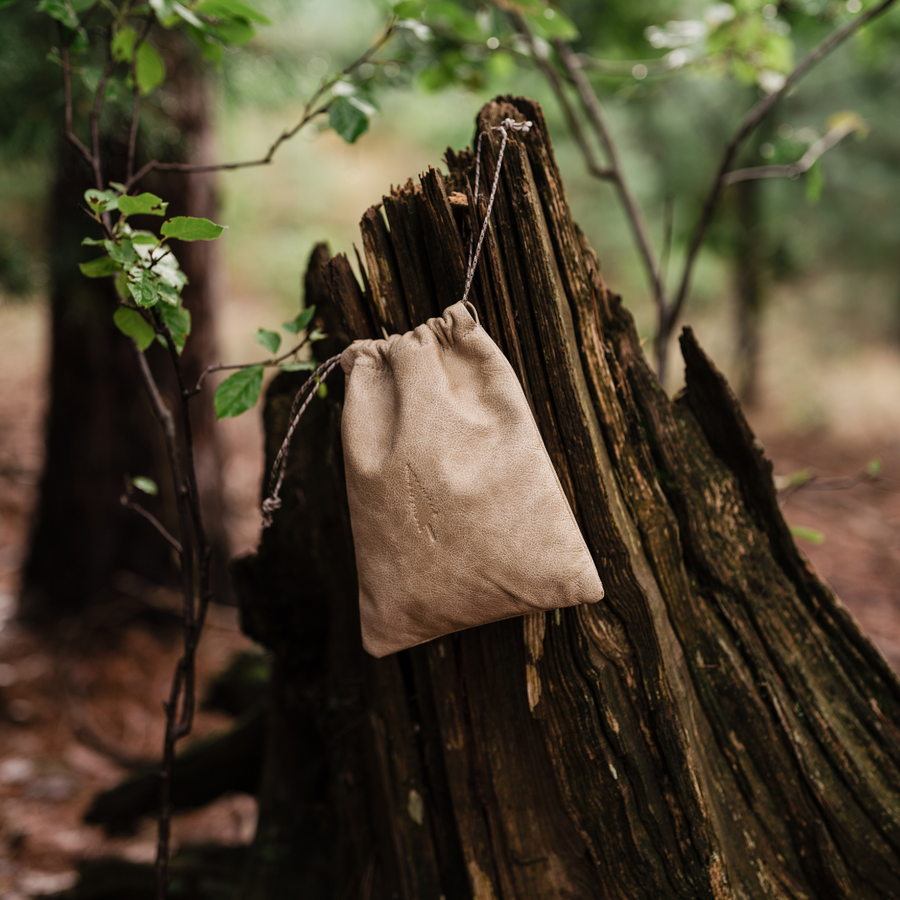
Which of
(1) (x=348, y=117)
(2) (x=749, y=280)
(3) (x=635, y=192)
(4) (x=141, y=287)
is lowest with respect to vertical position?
(4) (x=141, y=287)

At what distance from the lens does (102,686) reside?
3377 millimetres

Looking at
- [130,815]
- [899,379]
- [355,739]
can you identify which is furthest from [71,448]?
[899,379]

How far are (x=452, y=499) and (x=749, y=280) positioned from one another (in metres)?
8.13

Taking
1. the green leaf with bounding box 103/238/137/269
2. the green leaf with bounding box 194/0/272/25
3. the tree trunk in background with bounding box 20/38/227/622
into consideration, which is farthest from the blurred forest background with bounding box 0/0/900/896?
the green leaf with bounding box 103/238/137/269

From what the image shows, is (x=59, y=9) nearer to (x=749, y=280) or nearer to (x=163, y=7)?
(x=163, y=7)

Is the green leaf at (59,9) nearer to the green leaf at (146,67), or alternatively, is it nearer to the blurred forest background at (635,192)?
the green leaf at (146,67)

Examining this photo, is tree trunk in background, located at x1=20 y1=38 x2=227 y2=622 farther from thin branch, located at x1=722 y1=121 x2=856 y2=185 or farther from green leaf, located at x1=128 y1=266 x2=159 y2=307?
thin branch, located at x1=722 y1=121 x2=856 y2=185

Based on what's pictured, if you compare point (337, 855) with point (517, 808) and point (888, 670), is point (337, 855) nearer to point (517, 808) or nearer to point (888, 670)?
point (517, 808)

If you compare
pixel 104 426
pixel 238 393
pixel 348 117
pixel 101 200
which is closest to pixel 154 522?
pixel 238 393

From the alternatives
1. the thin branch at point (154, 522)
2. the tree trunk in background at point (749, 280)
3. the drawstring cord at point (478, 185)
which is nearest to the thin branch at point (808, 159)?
the drawstring cord at point (478, 185)

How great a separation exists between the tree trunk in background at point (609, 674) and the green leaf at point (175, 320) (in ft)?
0.97

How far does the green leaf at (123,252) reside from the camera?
993 mm

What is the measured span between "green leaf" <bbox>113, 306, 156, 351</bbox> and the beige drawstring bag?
44 cm

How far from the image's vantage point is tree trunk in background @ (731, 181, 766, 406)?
7707mm
